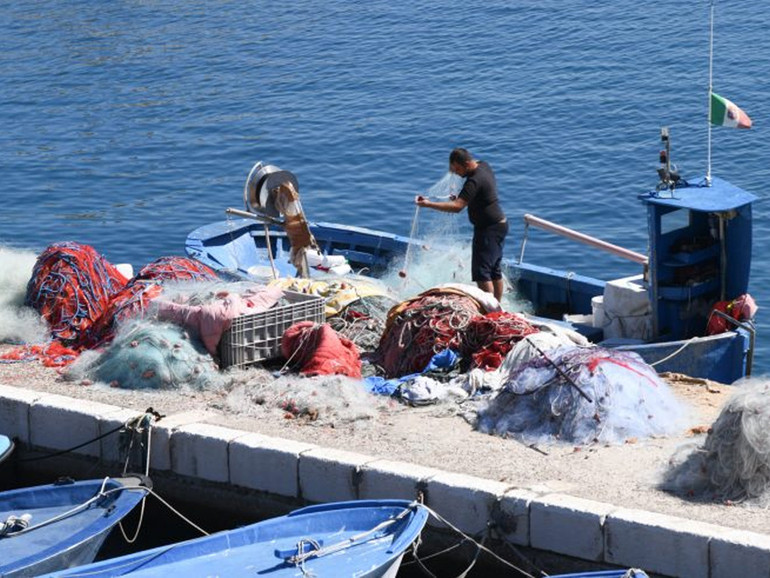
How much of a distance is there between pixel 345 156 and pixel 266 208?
9.92 metres

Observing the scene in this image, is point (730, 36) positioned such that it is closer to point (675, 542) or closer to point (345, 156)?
point (345, 156)

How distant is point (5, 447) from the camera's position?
10.2 meters

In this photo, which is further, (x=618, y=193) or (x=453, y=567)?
(x=618, y=193)

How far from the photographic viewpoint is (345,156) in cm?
2397

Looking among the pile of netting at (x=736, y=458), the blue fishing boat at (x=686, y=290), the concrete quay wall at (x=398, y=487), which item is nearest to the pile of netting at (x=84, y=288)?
the concrete quay wall at (x=398, y=487)

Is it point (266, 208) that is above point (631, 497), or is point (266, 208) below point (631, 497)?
above

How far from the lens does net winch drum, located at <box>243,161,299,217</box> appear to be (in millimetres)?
13977

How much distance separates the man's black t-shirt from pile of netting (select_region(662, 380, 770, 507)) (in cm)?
428

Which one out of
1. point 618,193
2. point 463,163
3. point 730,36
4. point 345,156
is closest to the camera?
point 463,163

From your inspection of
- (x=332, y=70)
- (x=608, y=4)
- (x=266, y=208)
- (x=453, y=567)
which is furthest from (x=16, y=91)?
(x=453, y=567)

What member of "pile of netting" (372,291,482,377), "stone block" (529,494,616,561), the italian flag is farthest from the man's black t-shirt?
"stone block" (529,494,616,561)

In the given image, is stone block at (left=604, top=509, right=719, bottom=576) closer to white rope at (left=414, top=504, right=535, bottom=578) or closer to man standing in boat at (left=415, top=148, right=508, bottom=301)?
white rope at (left=414, top=504, right=535, bottom=578)

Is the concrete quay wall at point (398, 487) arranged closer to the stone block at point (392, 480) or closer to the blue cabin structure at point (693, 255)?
the stone block at point (392, 480)

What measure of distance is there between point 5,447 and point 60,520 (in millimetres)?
1080
